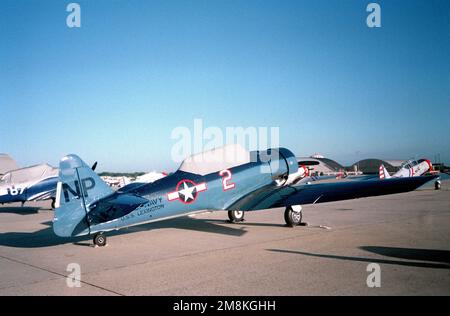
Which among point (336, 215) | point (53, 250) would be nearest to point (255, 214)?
point (336, 215)

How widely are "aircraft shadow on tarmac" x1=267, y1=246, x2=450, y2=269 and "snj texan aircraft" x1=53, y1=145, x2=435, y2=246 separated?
1.77m

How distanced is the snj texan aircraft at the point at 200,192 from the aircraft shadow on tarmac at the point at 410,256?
1.77m

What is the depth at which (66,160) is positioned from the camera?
29.3 ft

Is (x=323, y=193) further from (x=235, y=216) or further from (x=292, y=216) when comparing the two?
(x=235, y=216)

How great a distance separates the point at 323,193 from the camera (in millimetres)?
10023

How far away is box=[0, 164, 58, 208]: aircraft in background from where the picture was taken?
19.8m

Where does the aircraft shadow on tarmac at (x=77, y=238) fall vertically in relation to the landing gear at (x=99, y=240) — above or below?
below

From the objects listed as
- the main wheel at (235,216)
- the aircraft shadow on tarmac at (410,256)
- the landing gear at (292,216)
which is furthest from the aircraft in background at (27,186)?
the aircraft shadow on tarmac at (410,256)

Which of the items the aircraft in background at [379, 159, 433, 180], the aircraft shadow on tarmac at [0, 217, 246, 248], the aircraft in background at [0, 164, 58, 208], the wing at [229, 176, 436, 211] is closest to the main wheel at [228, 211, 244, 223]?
the aircraft shadow on tarmac at [0, 217, 246, 248]

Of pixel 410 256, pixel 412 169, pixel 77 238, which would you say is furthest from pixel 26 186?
pixel 412 169

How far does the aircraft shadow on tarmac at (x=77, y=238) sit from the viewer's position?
33.1ft

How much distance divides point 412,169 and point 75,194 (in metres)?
25.6

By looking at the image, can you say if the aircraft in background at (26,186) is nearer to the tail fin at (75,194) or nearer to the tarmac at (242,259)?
the tarmac at (242,259)
